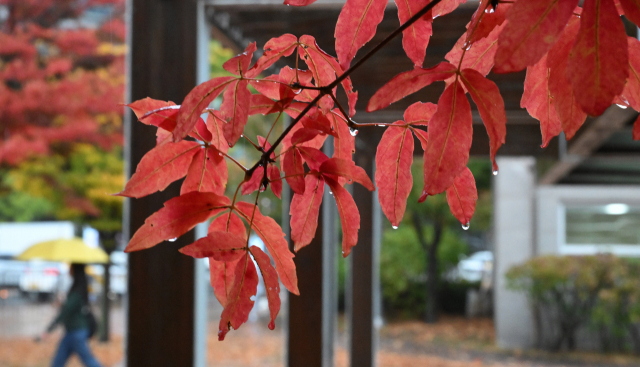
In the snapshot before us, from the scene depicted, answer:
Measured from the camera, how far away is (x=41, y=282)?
11.9 meters

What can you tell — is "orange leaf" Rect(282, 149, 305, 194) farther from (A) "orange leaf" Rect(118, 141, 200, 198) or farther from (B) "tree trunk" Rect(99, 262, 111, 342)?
(B) "tree trunk" Rect(99, 262, 111, 342)

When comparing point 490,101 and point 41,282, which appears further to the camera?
point 41,282

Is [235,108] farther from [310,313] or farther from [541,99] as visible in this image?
[310,313]

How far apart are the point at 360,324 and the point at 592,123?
258 centimetres

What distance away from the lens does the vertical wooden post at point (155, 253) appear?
4.79 ft

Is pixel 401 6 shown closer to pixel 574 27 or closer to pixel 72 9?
pixel 574 27

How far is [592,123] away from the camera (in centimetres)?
294

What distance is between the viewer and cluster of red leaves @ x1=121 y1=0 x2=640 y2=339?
0.29 m

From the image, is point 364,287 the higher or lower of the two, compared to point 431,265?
higher

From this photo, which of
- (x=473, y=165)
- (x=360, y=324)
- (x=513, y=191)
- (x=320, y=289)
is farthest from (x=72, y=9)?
(x=473, y=165)

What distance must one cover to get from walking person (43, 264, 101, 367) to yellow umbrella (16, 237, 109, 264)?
650 millimetres

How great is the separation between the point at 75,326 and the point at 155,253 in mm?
4615

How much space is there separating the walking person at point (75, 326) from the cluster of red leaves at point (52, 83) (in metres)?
1.92

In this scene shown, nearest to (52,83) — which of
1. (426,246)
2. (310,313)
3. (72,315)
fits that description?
(72,315)
